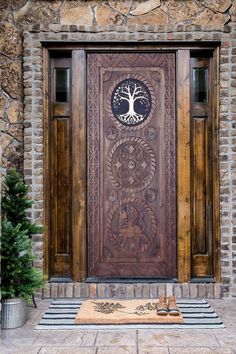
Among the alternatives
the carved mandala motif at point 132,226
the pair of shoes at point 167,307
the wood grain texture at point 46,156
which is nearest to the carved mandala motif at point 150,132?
the carved mandala motif at point 132,226

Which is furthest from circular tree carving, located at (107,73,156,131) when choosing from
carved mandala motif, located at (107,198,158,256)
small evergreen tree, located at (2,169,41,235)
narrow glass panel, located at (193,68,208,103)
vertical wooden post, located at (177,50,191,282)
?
small evergreen tree, located at (2,169,41,235)

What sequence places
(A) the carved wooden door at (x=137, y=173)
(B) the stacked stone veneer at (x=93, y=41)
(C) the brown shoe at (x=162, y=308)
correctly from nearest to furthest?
(C) the brown shoe at (x=162, y=308) → (B) the stacked stone veneer at (x=93, y=41) → (A) the carved wooden door at (x=137, y=173)

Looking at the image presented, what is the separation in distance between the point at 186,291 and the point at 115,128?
155 cm

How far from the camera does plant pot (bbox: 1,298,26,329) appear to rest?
10.8ft

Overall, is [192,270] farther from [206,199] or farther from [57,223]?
[57,223]

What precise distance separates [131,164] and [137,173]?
0.10 meters

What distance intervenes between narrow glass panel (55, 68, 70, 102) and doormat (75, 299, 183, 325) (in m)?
1.78

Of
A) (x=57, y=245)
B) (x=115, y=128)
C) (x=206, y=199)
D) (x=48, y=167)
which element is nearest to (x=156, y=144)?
(x=115, y=128)

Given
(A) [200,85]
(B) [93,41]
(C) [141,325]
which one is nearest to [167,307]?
(C) [141,325]

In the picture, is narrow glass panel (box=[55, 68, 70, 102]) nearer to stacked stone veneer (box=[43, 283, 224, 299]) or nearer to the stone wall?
the stone wall

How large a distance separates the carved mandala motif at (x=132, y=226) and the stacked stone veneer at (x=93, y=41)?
37 cm

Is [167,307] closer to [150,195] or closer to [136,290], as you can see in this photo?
[136,290]

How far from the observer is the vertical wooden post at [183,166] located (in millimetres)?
4035

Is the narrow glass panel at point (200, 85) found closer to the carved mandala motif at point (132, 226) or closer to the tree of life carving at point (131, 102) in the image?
the tree of life carving at point (131, 102)
